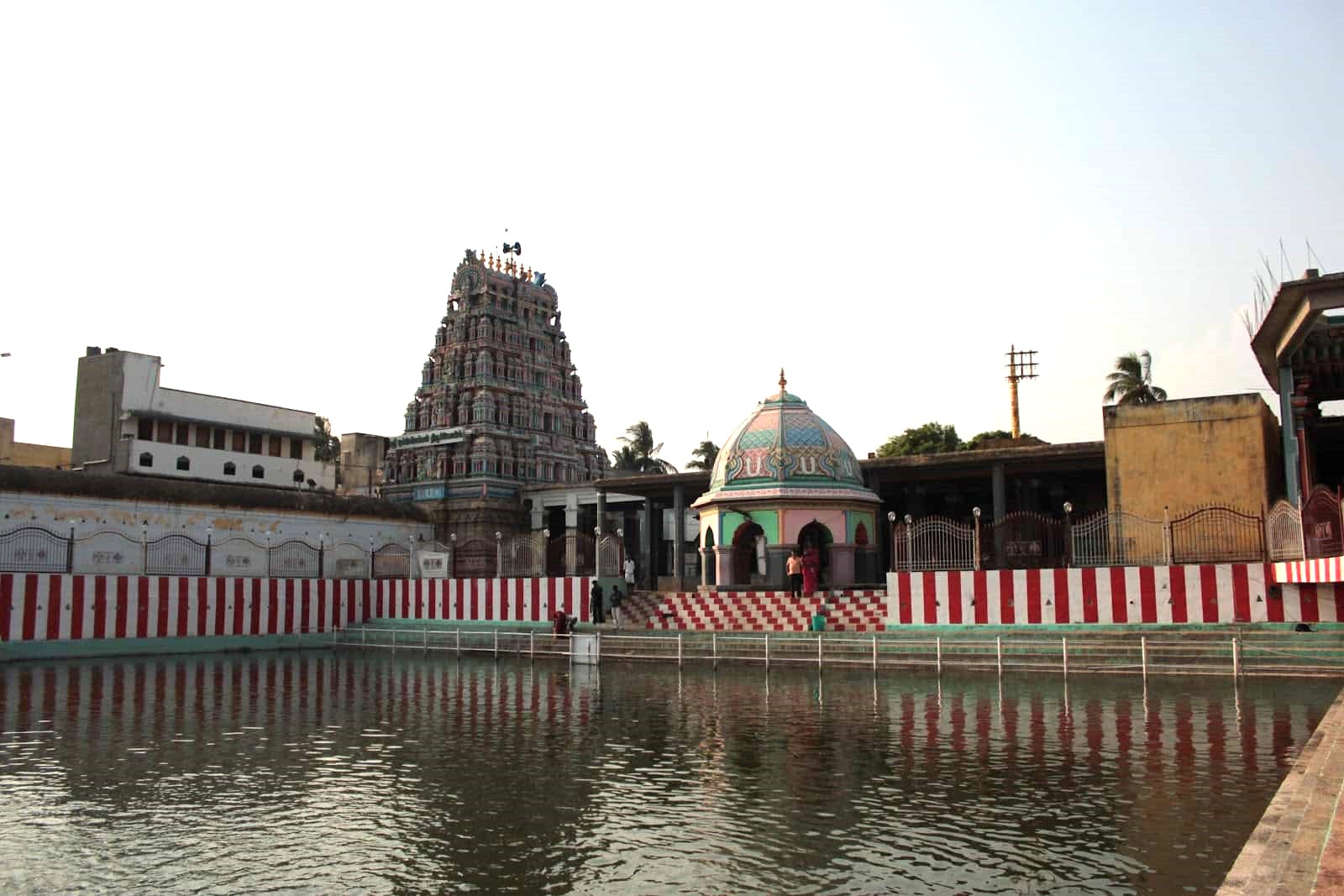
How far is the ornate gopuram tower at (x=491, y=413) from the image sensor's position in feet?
178

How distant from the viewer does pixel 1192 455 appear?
26.6 m

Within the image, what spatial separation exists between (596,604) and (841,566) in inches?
271

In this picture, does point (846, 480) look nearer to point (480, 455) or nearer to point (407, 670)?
point (407, 670)

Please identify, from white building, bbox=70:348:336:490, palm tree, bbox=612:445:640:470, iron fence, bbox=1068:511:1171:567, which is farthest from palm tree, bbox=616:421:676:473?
iron fence, bbox=1068:511:1171:567

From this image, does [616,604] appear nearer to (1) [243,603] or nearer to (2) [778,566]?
(2) [778,566]

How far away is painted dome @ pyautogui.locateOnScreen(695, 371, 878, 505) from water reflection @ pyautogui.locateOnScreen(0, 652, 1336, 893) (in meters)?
13.6

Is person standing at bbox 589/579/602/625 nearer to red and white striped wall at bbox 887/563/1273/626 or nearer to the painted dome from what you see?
the painted dome

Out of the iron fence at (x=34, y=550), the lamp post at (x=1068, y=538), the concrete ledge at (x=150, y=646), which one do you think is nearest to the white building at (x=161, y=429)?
the iron fence at (x=34, y=550)

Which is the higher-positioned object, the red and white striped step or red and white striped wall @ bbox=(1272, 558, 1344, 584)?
red and white striped wall @ bbox=(1272, 558, 1344, 584)

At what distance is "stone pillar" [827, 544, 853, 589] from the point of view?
3112 cm

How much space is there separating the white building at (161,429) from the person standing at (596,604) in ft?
77.9

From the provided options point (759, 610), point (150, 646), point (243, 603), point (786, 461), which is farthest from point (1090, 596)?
point (150, 646)

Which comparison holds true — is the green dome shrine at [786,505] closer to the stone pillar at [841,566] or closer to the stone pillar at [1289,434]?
the stone pillar at [841,566]

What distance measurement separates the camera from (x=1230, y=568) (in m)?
22.1
